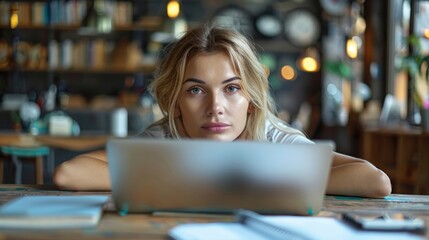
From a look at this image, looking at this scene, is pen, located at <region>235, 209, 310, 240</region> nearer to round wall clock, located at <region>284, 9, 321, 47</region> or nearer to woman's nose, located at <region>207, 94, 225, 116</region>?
woman's nose, located at <region>207, 94, 225, 116</region>

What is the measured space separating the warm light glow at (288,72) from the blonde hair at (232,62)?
779 cm

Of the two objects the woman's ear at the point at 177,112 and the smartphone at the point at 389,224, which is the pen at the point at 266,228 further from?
the woman's ear at the point at 177,112

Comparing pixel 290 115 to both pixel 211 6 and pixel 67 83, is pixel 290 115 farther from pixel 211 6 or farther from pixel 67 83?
pixel 67 83

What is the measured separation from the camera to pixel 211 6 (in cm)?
951

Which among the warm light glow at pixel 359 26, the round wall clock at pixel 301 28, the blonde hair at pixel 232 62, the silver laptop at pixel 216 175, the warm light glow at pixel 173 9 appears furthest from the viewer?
the round wall clock at pixel 301 28

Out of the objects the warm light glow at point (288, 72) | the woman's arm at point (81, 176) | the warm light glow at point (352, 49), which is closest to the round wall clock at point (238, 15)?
the warm light glow at point (288, 72)

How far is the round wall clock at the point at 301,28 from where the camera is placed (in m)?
9.73

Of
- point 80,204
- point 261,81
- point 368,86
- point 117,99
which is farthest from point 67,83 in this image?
point 80,204

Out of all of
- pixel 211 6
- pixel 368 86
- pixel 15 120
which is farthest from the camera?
pixel 211 6

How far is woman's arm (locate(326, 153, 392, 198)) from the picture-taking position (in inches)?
59.8

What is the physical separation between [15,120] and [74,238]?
215 inches

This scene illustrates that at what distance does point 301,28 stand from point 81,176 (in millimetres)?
8495

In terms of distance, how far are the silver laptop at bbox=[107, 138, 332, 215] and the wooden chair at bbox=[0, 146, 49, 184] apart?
4171 millimetres

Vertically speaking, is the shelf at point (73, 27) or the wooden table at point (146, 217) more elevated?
the shelf at point (73, 27)
